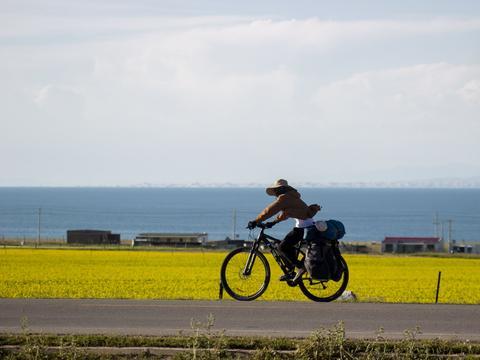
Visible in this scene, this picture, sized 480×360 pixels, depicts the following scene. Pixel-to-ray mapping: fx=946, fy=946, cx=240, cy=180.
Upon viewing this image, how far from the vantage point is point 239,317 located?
19781 mm

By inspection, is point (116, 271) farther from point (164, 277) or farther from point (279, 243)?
point (279, 243)

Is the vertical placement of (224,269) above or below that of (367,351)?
above

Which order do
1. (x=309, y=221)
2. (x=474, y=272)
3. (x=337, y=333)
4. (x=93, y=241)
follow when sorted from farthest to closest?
(x=93, y=241) < (x=474, y=272) < (x=309, y=221) < (x=337, y=333)

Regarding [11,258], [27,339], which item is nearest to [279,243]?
[27,339]

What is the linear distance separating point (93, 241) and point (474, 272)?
5701 centimetres

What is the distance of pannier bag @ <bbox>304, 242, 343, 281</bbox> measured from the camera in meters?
15.2

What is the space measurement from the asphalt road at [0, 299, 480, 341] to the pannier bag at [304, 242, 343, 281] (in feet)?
6.71

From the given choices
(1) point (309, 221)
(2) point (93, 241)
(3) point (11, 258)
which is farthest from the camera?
(2) point (93, 241)

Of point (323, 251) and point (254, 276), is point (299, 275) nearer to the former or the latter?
point (323, 251)

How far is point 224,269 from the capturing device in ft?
52.3

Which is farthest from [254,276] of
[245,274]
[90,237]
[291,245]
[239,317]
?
[90,237]

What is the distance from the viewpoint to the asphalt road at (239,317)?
17859mm

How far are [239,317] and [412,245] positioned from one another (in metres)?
78.9

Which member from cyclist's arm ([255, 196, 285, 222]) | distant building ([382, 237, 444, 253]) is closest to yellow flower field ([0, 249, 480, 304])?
cyclist's arm ([255, 196, 285, 222])
